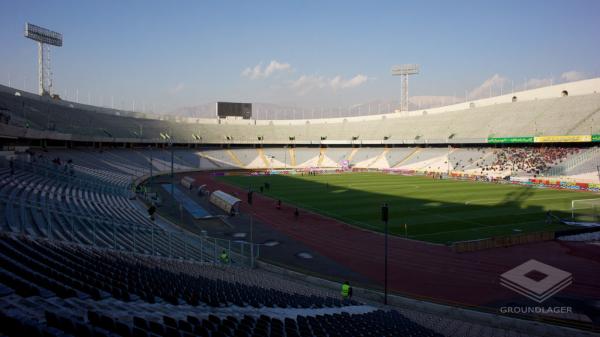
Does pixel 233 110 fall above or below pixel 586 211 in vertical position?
above

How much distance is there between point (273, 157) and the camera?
3607 inches

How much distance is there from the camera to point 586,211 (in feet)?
110

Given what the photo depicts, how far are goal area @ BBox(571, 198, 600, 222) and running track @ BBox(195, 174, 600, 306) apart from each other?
8.26m

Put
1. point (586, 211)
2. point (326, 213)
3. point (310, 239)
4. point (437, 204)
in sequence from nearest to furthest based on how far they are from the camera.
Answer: point (310, 239)
point (586, 211)
point (326, 213)
point (437, 204)

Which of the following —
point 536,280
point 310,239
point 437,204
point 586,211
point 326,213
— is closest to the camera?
point 536,280

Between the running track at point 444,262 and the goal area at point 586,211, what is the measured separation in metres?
8.26

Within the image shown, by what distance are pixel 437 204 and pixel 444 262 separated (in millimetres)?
17412

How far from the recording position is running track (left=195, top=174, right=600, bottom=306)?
17.3 meters

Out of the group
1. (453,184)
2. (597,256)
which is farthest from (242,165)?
(597,256)

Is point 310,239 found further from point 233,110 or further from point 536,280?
point 233,110

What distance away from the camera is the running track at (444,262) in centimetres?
1733

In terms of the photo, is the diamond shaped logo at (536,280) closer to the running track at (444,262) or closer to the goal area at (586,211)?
the running track at (444,262)

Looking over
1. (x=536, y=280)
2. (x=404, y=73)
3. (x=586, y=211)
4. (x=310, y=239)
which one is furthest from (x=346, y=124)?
(x=536, y=280)

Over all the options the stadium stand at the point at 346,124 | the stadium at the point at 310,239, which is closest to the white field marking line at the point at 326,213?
the stadium at the point at 310,239
